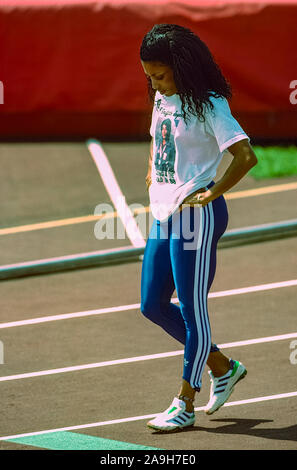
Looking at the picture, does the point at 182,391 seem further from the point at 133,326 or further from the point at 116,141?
the point at 116,141

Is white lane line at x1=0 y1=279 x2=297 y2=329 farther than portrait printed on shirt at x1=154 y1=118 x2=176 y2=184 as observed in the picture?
Yes

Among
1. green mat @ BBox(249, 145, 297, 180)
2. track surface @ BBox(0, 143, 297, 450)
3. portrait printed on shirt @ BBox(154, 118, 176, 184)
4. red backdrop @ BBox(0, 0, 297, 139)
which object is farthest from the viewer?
red backdrop @ BBox(0, 0, 297, 139)

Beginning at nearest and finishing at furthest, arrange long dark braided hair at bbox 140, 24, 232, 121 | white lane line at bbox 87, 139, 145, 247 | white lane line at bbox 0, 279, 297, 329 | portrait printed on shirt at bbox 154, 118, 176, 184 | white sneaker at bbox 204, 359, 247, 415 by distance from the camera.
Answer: long dark braided hair at bbox 140, 24, 232, 121, portrait printed on shirt at bbox 154, 118, 176, 184, white sneaker at bbox 204, 359, 247, 415, white lane line at bbox 0, 279, 297, 329, white lane line at bbox 87, 139, 145, 247

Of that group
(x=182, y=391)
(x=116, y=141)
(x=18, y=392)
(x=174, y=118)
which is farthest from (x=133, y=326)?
(x=116, y=141)

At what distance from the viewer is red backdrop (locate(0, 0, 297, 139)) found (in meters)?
13.5

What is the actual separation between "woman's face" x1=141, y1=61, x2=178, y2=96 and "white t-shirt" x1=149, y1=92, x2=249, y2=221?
0.16 ft

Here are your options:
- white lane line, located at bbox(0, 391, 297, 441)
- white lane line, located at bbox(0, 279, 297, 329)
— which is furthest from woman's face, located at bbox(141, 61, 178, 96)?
white lane line, located at bbox(0, 279, 297, 329)

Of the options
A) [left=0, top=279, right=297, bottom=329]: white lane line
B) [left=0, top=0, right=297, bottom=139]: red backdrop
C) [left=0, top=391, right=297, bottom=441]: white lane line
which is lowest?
[left=0, top=391, right=297, bottom=441]: white lane line

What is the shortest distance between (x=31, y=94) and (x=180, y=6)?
2185 mm

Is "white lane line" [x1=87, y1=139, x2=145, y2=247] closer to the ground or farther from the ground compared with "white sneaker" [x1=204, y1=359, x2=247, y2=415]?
farther from the ground

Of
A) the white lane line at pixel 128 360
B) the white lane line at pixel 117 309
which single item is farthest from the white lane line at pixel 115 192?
the white lane line at pixel 128 360

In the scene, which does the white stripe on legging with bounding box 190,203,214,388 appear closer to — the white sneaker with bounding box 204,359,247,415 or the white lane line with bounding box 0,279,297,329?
the white sneaker with bounding box 204,359,247,415

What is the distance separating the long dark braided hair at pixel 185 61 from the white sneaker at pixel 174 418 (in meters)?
1.59

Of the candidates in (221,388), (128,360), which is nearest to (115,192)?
(128,360)
